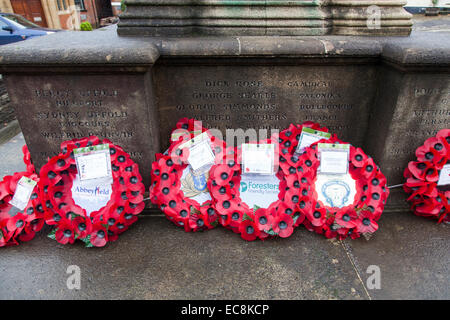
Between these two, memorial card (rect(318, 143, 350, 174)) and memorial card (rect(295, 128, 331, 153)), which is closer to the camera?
memorial card (rect(318, 143, 350, 174))

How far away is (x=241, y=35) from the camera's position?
3.20m

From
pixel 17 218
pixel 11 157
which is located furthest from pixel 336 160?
pixel 11 157

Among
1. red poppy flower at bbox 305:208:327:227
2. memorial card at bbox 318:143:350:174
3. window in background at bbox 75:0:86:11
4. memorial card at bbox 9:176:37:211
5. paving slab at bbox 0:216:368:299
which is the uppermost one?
window in background at bbox 75:0:86:11

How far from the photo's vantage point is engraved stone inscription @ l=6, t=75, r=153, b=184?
2.52 metres

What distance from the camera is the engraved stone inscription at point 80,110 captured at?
2519 mm

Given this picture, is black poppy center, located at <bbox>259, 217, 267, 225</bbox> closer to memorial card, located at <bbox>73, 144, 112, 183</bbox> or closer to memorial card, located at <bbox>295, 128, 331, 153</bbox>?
memorial card, located at <bbox>295, 128, 331, 153</bbox>

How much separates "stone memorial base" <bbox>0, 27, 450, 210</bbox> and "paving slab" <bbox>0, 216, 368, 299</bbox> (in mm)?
754

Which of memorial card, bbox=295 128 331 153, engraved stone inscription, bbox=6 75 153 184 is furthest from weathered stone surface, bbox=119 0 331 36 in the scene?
memorial card, bbox=295 128 331 153

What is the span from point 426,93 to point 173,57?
2154 mm

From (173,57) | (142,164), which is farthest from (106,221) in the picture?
(173,57)

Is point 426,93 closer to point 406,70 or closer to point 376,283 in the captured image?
point 406,70

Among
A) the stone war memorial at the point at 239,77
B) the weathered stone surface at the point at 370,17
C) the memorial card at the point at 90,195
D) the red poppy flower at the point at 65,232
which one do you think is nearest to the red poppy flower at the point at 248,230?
the stone war memorial at the point at 239,77

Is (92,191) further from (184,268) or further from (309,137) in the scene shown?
(309,137)

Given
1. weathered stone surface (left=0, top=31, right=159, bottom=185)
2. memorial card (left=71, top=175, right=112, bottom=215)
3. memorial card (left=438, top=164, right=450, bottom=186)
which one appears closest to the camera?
weathered stone surface (left=0, top=31, right=159, bottom=185)
